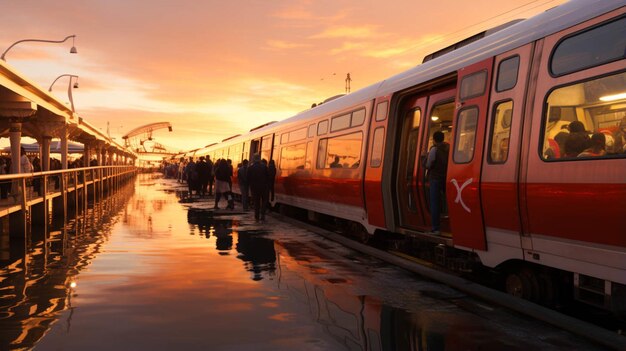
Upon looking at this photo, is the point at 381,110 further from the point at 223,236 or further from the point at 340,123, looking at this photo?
the point at 223,236

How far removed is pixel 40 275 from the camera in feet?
25.6

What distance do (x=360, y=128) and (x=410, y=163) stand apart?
83.9 inches

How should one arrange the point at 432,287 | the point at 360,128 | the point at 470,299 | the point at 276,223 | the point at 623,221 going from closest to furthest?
the point at 623,221, the point at 470,299, the point at 432,287, the point at 360,128, the point at 276,223

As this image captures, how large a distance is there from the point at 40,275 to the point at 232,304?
10.6 ft

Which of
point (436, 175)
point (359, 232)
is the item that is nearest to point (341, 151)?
point (359, 232)

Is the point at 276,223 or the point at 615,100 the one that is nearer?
the point at 615,100

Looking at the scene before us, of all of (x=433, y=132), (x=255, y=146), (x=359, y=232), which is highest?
(x=255, y=146)

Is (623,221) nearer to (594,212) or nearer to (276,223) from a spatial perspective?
(594,212)

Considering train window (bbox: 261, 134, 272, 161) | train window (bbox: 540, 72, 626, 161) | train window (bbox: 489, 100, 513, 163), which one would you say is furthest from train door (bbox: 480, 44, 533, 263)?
train window (bbox: 261, 134, 272, 161)

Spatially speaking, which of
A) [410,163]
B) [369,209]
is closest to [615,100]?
[410,163]

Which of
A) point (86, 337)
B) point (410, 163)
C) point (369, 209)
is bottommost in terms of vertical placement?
point (86, 337)

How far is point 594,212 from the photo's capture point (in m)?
5.19

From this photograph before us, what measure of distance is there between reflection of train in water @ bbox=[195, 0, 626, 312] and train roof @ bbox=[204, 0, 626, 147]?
17 millimetres

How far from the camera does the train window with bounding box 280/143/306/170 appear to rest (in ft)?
53.5
